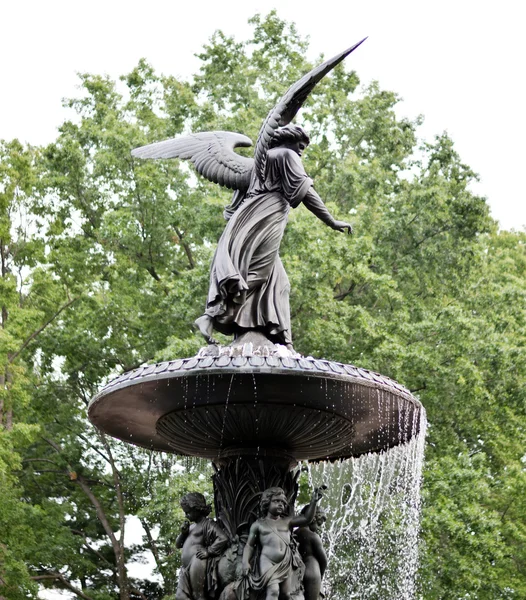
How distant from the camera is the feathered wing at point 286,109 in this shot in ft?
27.1

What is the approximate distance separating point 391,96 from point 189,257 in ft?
21.4

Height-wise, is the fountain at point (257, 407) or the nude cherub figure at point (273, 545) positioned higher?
the fountain at point (257, 407)

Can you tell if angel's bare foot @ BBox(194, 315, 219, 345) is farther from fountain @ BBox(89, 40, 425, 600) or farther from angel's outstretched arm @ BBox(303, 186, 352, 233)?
angel's outstretched arm @ BBox(303, 186, 352, 233)

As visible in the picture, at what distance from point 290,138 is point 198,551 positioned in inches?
138

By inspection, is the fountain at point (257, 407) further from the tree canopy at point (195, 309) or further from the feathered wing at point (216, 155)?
the tree canopy at point (195, 309)

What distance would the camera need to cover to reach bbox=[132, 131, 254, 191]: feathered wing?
30.4 feet

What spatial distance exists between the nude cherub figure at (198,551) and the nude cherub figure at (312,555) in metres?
0.61

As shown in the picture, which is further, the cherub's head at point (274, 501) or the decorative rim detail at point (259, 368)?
the cherub's head at point (274, 501)

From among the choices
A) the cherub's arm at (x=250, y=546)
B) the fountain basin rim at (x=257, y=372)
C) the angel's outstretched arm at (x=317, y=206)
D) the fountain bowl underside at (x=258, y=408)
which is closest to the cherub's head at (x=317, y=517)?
the cherub's arm at (x=250, y=546)

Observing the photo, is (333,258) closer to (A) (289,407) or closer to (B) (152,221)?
(B) (152,221)

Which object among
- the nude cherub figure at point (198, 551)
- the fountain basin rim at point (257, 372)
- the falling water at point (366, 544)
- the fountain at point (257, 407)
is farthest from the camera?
the falling water at point (366, 544)

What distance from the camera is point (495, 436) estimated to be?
19.6m

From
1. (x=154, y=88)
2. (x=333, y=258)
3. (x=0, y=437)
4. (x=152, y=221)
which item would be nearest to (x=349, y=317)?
(x=333, y=258)

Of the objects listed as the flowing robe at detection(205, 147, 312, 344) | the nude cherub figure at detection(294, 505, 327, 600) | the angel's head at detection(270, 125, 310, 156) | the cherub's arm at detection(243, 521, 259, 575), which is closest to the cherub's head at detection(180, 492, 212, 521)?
the cherub's arm at detection(243, 521, 259, 575)
